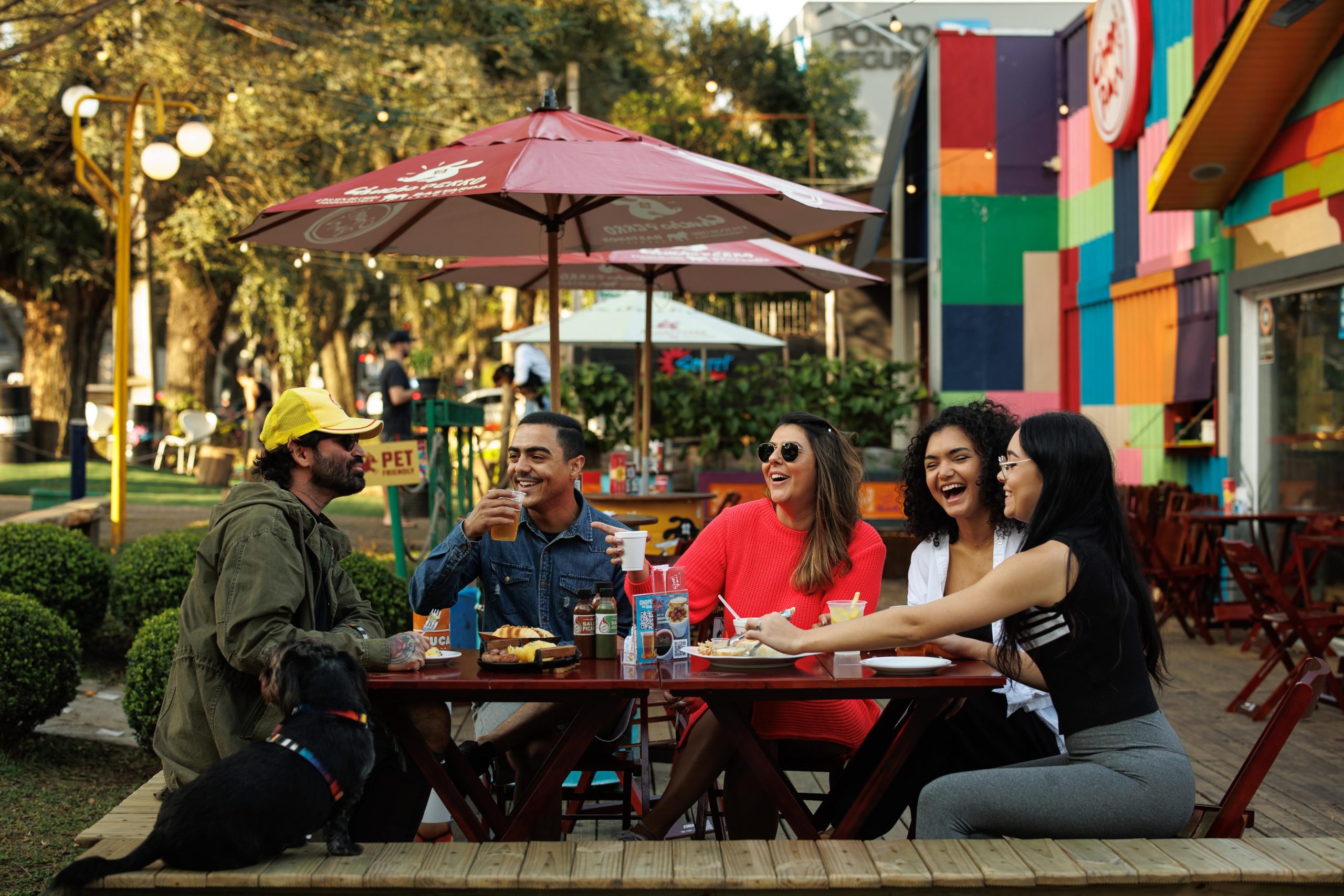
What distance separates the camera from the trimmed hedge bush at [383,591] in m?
6.36

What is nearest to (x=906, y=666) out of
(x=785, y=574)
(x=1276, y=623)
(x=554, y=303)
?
(x=785, y=574)

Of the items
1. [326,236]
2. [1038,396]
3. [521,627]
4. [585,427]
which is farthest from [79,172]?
[1038,396]

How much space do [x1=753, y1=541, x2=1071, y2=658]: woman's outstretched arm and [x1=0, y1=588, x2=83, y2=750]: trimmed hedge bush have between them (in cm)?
354

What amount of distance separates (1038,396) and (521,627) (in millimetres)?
12031

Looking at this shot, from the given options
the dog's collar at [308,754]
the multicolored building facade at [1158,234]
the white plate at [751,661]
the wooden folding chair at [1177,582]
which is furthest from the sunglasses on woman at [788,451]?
the multicolored building facade at [1158,234]

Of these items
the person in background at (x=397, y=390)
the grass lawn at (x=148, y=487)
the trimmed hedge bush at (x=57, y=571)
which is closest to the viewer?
the trimmed hedge bush at (x=57, y=571)

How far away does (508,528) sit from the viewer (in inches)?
146

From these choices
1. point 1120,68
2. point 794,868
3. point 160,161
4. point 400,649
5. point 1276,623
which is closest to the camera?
point 794,868

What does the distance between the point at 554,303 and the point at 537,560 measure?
2.50m

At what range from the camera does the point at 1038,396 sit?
47.4 ft

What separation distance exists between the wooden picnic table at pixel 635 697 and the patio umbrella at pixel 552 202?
1.90m

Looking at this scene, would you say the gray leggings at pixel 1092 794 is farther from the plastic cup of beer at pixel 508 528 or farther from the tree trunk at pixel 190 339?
the tree trunk at pixel 190 339

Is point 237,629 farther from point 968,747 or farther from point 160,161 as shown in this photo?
point 160,161

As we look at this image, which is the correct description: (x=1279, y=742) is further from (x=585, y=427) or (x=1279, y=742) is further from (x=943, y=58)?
(x=943, y=58)
